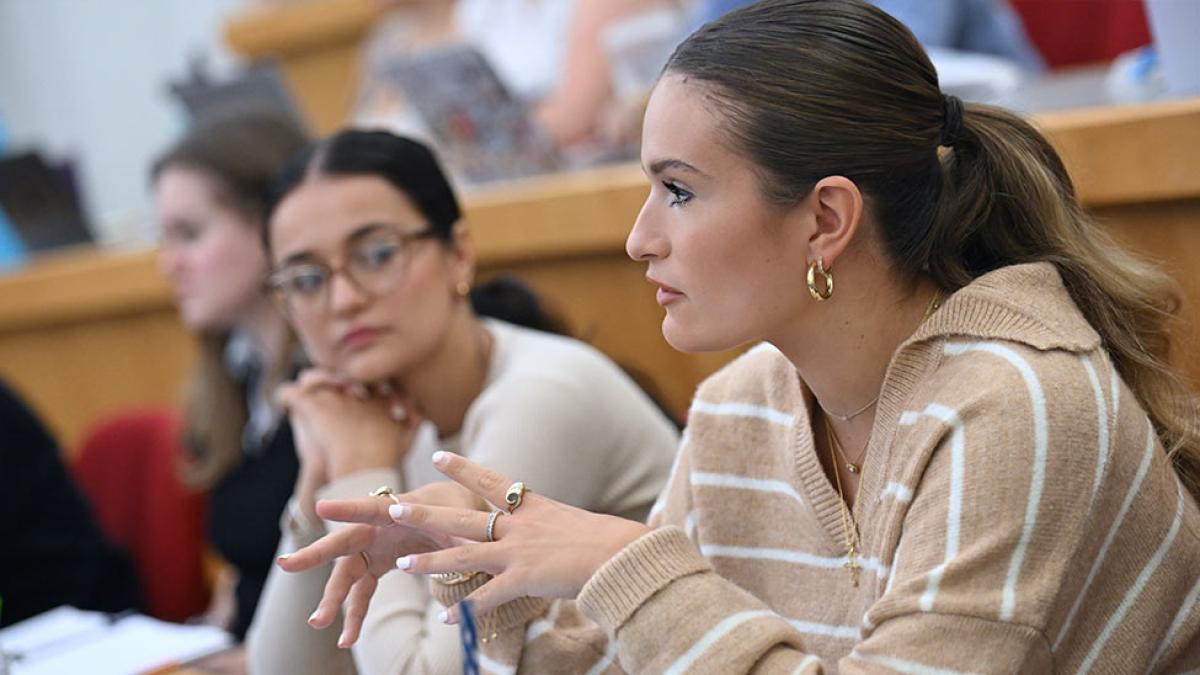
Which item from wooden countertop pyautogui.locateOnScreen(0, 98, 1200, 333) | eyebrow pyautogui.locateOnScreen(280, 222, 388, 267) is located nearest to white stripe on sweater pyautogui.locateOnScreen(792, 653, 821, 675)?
wooden countertop pyautogui.locateOnScreen(0, 98, 1200, 333)

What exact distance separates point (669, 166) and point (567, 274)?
3.55ft

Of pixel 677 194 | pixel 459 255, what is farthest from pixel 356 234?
pixel 677 194

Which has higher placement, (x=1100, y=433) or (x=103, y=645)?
(x=1100, y=433)

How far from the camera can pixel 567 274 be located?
6.99ft

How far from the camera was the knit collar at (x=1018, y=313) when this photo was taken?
0.98m

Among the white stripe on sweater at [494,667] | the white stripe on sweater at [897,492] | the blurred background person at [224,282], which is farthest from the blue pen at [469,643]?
the blurred background person at [224,282]

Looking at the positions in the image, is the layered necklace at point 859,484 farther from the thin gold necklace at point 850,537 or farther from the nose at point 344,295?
the nose at point 344,295

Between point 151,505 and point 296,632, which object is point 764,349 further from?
point 151,505

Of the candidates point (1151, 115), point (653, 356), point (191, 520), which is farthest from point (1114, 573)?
point (191, 520)

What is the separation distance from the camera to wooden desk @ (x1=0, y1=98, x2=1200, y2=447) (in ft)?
4.29

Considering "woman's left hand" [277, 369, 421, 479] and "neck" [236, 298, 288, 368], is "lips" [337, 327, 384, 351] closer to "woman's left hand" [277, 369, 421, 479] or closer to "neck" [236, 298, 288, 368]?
"woman's left hand" [277, 369, 421, 479]

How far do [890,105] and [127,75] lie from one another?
187 inches

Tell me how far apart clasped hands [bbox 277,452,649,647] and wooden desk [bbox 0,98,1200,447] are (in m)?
0.25

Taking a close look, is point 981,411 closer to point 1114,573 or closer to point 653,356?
point 1114,573
